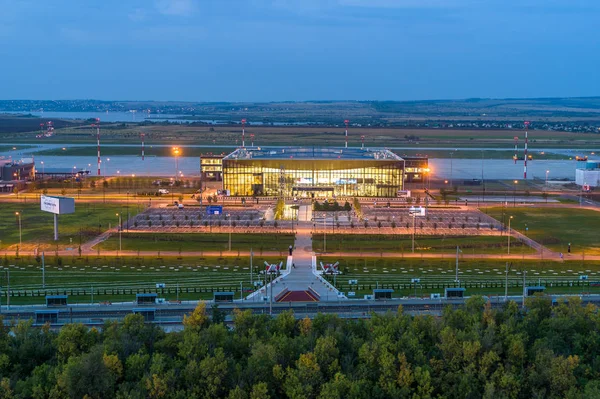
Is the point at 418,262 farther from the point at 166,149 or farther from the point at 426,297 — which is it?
the point at 166,149

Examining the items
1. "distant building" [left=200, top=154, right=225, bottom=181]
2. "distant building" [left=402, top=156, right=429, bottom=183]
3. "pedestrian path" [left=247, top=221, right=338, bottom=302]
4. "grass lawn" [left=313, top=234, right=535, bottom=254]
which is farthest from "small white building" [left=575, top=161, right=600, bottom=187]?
"pedestrian path" [left=247, top=221, right=338, bottom=302]

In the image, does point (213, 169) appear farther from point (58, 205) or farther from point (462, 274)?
point (462, 274)

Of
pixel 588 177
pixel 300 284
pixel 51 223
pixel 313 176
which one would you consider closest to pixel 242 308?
pixel 300 284

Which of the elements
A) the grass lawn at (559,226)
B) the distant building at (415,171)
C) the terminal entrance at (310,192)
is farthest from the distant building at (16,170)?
the grass lawn at (559,226)

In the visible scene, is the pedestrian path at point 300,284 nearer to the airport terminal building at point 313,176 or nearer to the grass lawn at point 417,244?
the grass lawn at point 417,244

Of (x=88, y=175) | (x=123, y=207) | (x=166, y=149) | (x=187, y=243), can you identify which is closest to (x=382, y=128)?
(x=166, y=149)

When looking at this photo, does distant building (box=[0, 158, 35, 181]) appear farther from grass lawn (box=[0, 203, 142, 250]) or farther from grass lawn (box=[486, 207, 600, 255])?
grass lawn (box=[486, 207, 600, 255])
